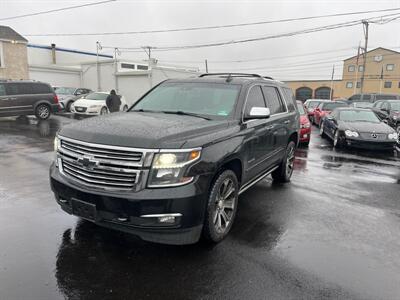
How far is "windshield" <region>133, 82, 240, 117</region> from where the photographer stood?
4352mm

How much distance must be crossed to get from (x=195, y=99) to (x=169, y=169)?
69.7 inches

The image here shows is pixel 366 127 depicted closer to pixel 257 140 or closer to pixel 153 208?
pixel 257 140

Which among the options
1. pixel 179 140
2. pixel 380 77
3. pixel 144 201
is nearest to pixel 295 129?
pixel 179 140

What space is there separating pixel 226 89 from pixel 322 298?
2841 millimetres

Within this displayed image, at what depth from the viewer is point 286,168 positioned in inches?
251

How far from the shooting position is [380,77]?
203ft

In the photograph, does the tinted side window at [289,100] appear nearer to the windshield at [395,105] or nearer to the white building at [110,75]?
the windshield at [395,105]

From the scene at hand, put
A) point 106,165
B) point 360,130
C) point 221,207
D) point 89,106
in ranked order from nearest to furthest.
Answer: point 106,165, point 221,207, point 360,130, point 89,106

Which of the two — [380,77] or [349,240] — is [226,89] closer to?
[349,240]

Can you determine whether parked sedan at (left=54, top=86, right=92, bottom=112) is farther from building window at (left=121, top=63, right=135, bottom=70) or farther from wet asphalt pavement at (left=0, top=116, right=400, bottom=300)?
wet asphalt pavement at (left=0, top=116, right=400, bottom=300)

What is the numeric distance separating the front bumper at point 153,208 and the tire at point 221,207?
0.20 m

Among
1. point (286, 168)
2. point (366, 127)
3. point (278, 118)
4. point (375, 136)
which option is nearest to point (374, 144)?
point (375, 136)

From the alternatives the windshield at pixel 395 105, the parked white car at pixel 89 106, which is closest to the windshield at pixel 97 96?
the parked white car at pixel 89 106

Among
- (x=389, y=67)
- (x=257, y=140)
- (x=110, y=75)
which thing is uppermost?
(x=389, y=67)
